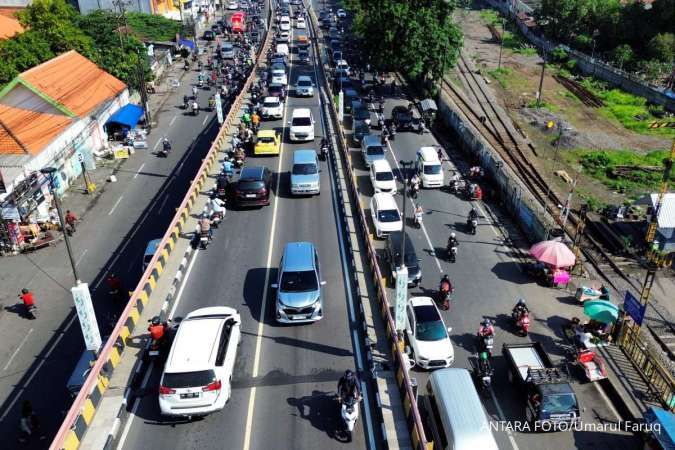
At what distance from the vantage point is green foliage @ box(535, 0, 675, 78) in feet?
225

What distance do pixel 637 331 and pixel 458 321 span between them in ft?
23.1

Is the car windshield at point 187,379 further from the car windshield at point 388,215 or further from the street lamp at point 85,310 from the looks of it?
the car windshield at point 388,215

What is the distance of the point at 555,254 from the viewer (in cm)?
2492

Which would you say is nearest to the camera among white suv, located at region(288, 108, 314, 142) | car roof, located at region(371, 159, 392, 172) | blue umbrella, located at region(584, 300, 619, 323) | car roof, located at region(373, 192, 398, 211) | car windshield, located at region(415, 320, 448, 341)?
car windshield, located at region(415, 320, 448, 341)

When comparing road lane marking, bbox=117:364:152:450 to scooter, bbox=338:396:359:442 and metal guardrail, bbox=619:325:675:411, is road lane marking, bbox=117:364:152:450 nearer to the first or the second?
scooter, bbox=338:396:359:442

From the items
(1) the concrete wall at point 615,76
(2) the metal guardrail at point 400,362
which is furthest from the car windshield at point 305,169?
(1) the concrete wall at point 615,76

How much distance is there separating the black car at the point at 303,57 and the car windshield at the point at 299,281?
55098mm

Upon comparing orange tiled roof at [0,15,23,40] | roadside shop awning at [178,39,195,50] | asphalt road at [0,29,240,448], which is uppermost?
orange tiled roof at [0,15,23,40]

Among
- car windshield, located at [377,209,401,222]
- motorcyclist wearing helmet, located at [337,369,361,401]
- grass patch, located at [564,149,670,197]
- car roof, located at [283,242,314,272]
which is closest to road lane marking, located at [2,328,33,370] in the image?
car roof, located at [283,242,314,272]

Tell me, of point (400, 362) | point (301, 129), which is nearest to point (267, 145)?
point (301, 129)

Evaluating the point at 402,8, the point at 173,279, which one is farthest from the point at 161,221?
the point at 402,8

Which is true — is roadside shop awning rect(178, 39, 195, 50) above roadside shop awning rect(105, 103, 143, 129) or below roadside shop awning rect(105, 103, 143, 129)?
above

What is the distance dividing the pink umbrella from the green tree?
2145 inches

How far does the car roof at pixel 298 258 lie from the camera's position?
808 inches
